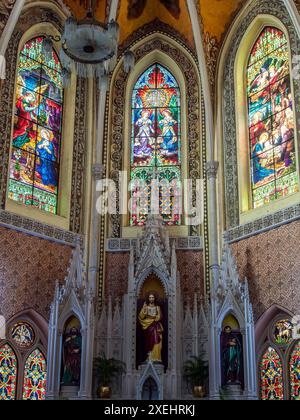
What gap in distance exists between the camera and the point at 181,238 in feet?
54.3

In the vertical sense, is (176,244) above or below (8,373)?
above

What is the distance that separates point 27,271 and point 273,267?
5.70 m

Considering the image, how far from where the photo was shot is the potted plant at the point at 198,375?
14.3m

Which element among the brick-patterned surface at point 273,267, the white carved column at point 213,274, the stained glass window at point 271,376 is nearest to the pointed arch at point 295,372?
the stained glass window at point 271,376

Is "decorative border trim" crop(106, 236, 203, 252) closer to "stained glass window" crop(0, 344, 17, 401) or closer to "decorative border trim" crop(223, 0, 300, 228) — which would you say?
"decorative border trim" crop(223, 0, 300, 228)

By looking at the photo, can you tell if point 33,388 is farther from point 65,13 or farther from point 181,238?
point 65,13

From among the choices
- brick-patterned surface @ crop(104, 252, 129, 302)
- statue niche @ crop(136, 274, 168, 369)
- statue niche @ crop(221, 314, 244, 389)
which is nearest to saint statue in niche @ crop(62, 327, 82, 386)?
statue niche @ crop(136, 274, 168, 369)

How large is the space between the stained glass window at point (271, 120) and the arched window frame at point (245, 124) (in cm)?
12

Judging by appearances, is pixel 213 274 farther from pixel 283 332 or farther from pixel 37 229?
pixel 37 229

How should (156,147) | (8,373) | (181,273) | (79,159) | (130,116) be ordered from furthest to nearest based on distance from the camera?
(130,116) → (156,147) → (79,159) → (181,273) → (8,373)

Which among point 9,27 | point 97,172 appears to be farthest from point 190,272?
point 9,27

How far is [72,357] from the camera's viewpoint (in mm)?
14516

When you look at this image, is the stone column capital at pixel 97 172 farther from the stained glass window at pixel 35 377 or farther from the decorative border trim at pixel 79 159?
the stained glass window at pixel 35 377
